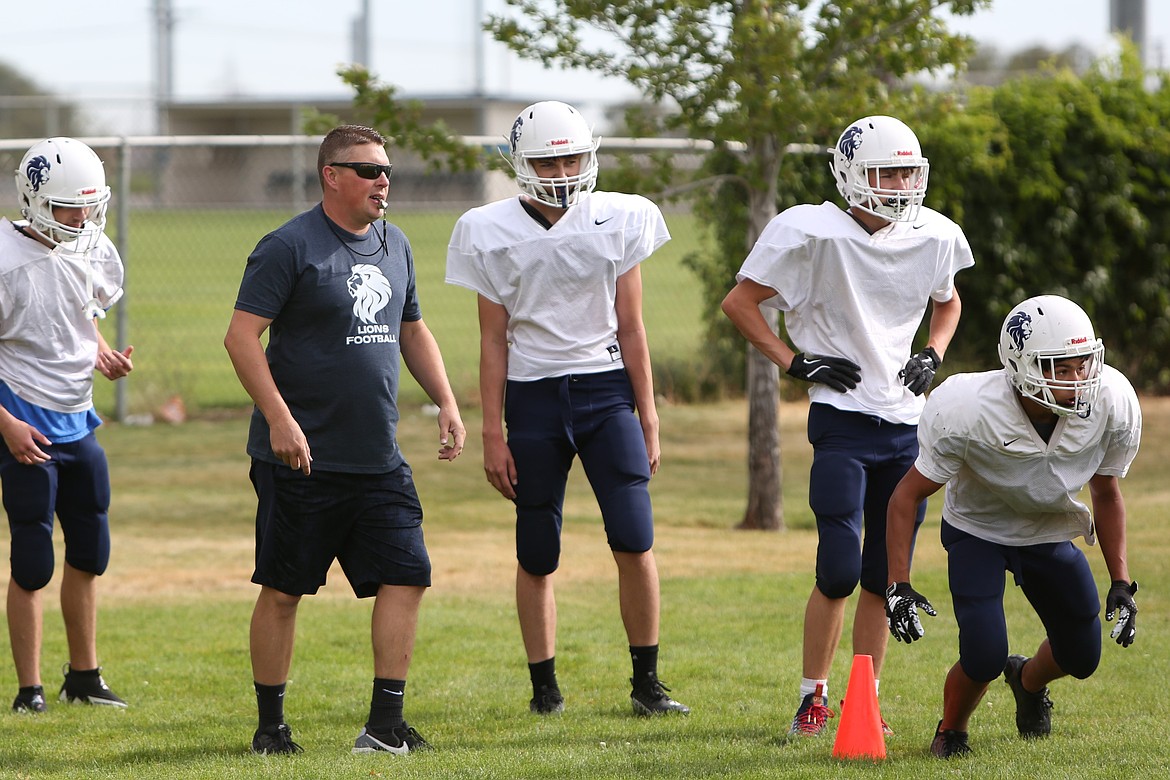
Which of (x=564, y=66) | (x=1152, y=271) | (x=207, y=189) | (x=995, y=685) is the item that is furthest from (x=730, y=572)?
(x=207, y=189)

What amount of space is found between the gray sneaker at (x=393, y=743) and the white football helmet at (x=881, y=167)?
2325 millimetres

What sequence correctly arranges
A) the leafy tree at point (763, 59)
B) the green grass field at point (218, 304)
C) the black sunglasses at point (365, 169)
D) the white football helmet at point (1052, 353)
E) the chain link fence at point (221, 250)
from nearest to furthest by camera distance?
the white football helmet at point (1052, 353) → the black sunglasses at point (365, 169) → the leafy tree at point (763, 59) → the chain link fence at point (221, 250) → the green grass field at point (218, 304)

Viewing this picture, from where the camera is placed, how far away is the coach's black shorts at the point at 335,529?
4.91m

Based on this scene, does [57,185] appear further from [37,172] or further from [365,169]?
[365,169]

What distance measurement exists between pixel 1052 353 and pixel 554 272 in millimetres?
1764

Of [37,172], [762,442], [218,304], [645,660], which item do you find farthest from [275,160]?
[645,660]

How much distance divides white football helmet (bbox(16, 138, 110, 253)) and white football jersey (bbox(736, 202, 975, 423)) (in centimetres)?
242

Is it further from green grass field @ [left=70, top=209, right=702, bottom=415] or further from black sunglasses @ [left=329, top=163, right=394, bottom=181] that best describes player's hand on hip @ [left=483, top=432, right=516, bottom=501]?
green grass field @ [left=70, top=209, right=702, bottom=415]

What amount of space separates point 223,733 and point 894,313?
2773 millimetres

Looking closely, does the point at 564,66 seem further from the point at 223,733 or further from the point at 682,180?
the point at 223,733

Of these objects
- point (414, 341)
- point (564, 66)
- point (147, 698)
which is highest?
point (564, 66)

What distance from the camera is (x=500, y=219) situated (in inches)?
213

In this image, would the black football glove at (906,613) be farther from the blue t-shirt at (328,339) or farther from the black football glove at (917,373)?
the blue t-shirt at (328,339)

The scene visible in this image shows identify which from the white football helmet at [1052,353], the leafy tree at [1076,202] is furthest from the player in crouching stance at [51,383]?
the leafy tree at [1076,202]
